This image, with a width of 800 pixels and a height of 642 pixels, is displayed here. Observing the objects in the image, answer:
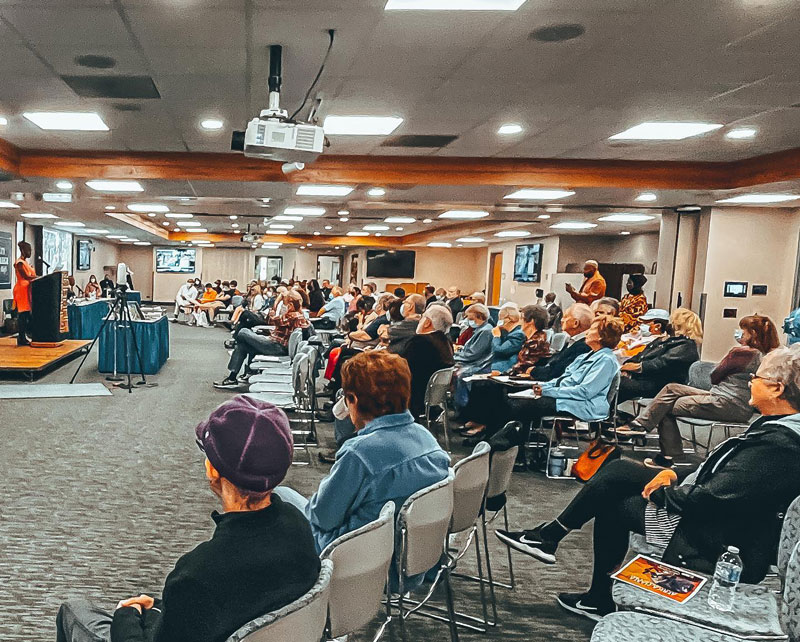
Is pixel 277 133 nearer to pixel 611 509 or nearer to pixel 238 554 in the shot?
pixel 611 509

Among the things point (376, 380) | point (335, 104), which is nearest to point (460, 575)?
point (376, 380)

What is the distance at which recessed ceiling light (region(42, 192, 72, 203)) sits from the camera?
9531mm

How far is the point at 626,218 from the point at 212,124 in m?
8.34

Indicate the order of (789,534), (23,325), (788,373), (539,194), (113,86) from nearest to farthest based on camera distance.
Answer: (789,534)
(788,373)
(113,86)
(539,194)
(23,325)

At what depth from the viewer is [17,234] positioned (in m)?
16.3

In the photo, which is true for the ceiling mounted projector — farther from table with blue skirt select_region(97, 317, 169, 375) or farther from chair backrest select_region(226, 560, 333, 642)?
table with blue skirt select_region(97, 317, 169, 375)

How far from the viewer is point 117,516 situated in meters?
4.00

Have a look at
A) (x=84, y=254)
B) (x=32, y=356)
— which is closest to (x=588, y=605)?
(x=32, y=356)

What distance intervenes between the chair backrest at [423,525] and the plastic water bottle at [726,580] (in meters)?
0.89

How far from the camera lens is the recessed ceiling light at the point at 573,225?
13.2 metres

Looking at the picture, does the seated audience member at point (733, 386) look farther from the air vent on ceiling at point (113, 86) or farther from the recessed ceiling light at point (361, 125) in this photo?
the air vent on ceiling at point (113, 86)

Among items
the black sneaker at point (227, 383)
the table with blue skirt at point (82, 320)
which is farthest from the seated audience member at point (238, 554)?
the table with blue skirt at point (82, 320)

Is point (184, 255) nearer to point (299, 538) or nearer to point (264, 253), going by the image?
point (264, 253)

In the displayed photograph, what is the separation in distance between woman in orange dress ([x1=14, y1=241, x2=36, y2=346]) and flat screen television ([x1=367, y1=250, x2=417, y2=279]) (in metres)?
15.3
